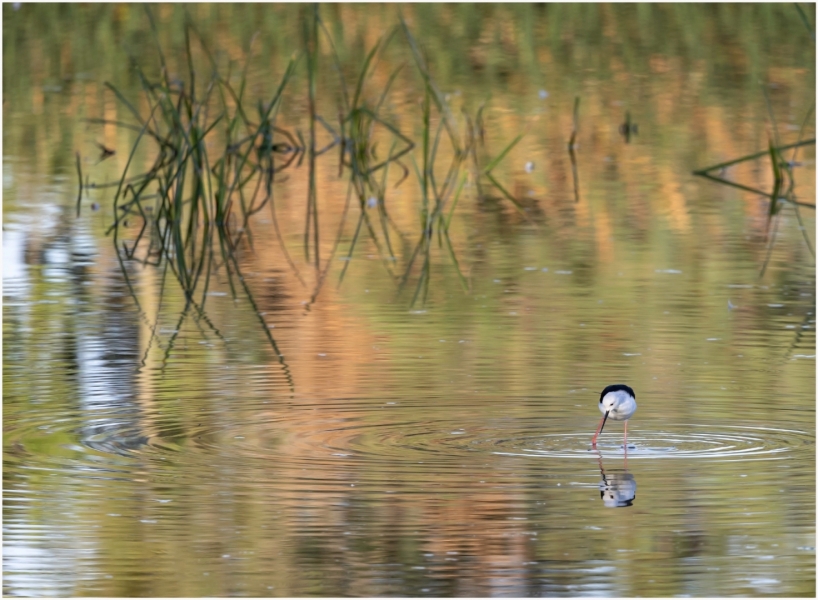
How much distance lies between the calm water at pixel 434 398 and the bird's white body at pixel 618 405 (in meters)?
0.12

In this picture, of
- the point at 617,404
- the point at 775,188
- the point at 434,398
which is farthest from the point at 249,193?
the point at 617,404

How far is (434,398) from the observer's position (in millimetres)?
6898

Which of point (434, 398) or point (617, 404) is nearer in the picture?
point (617, 404)

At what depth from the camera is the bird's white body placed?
6.21 meters

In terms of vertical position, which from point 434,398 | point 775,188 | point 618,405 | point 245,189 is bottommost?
point 245,189

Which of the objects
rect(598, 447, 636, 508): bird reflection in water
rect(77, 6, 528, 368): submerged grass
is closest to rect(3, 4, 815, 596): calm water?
rect(598, 447, 636, 508): bird reflection in water

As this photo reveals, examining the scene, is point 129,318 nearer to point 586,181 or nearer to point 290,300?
point 290,300

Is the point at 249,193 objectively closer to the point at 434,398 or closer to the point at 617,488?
the point at 434,398

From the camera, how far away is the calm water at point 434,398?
17.0 feet

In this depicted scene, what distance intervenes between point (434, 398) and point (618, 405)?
0.90 meters

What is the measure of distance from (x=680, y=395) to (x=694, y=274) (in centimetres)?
287

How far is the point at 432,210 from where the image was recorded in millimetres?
12000

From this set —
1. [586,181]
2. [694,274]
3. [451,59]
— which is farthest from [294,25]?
[694,274]

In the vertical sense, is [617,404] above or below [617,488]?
above
